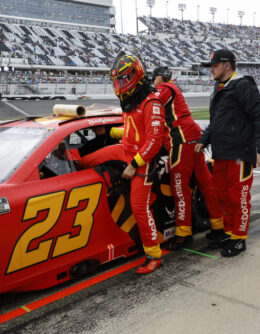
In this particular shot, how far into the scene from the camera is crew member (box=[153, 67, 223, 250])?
143 inches

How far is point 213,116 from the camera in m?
3.68

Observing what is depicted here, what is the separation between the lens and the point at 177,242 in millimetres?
3762

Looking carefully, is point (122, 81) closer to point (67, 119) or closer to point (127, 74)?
point (127, 74)

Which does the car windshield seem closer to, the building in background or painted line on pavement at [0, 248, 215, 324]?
painted line on pavement at [0, 248, 215, 324]

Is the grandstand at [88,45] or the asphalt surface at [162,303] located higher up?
the grandstand at [88,45]

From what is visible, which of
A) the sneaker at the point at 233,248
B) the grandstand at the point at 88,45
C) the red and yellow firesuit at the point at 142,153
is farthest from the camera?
the grandstand at the point at 88,45

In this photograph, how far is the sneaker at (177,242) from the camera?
3.76m

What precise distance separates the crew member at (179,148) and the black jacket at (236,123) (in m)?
0.27

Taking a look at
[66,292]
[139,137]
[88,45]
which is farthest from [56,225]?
[88,45]

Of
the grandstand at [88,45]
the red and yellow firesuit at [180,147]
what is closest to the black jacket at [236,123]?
the red and yellow firesuit at [180,147]

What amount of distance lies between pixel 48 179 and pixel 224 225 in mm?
1922

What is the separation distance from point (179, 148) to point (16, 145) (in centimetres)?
149

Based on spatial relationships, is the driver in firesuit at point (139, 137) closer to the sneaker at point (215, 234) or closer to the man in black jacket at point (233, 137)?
the man in black jacket at point (233, 137)

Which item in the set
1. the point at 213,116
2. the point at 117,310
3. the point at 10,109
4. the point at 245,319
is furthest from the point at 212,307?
the point at 10,109
